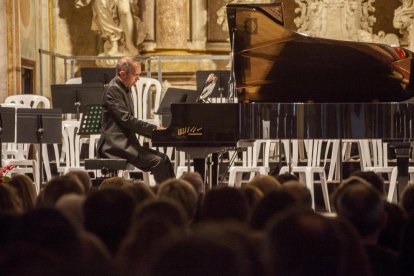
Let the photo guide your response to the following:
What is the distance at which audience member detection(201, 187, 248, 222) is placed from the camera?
9.54 ft

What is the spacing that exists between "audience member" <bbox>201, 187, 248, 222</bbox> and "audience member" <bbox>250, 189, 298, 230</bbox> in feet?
0.29

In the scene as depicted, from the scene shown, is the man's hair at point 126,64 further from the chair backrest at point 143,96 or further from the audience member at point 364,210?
the audience member at point 364,210

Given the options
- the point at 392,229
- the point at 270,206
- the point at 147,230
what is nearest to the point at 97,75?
the point at 270,206

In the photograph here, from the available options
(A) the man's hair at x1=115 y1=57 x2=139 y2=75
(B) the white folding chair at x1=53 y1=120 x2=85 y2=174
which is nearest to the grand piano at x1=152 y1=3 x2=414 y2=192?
(A) the man's hair at x1=115 y1=57 x2=139 y2=75

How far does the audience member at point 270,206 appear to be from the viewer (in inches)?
108

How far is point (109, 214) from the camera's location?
2.70 m

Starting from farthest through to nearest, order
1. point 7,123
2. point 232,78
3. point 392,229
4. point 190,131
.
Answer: point 7,123 → point 232,78 → point 190,131 → point 392,229

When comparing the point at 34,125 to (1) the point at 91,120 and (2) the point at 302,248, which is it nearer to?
(1) the point at 91,120

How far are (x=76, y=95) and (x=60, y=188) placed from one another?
17.3 feet

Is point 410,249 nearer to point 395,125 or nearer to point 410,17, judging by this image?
point 395,125

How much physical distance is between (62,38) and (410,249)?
35.1ft

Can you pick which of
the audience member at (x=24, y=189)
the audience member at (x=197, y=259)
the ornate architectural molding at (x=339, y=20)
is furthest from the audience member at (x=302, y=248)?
the ornate architectural molding at (x=339, y=20)

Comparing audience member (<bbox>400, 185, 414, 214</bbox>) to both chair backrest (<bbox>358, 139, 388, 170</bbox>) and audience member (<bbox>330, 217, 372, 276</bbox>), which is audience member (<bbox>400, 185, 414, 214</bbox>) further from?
chair backrest (<bbox>358, 139, 388, 170</bbox>)

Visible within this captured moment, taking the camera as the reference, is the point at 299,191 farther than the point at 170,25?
No
